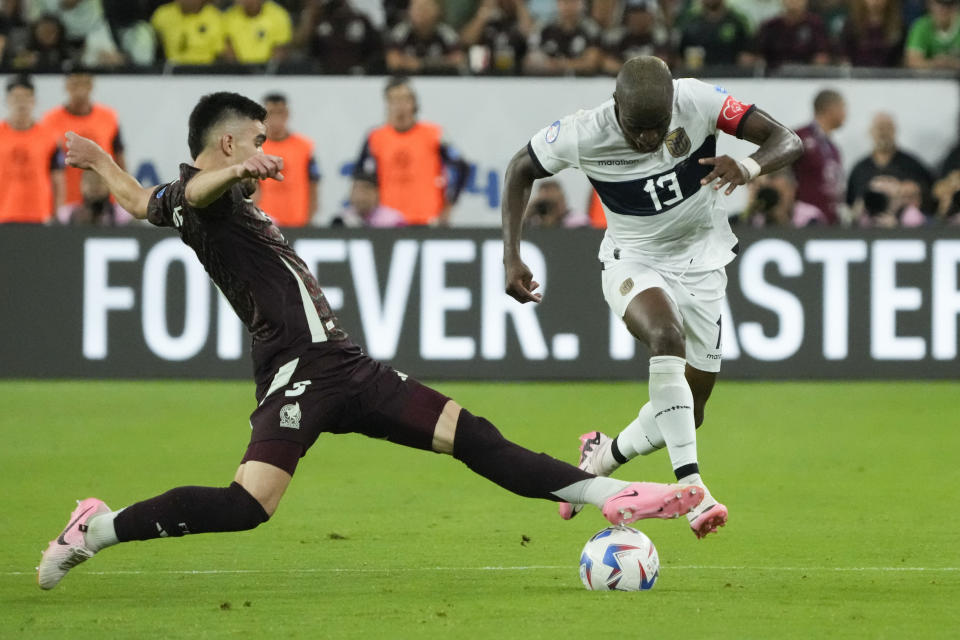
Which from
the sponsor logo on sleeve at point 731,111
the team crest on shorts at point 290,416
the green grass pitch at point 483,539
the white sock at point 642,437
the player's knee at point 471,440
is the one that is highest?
the sponsor logo on sleeve at point 731,111

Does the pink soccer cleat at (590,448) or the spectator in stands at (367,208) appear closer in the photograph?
the pink soccer cleat at (590,448)

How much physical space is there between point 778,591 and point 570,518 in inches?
61.4

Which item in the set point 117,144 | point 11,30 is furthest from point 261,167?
point 11,30

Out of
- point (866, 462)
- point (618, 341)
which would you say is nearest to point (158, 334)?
point (618, 341)

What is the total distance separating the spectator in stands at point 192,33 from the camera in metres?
15.3

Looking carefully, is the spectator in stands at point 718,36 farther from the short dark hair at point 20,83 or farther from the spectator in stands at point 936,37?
the short dark hair at point 20,83

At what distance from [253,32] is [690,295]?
9135 millimetres

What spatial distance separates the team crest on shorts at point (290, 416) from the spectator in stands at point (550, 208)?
26.2 ft

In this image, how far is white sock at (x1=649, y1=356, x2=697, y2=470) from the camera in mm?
6621

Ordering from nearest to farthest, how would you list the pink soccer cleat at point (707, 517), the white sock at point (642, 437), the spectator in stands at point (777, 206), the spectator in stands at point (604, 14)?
the pink soccer cleat at point (707, 517), the white sock at point (642, 437), the spectator in stands at point (777, 206), the spectator in stands at point (604, 14)

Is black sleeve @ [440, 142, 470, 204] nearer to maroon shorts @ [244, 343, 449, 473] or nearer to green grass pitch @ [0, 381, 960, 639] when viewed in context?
green grass pitch @ [0, 381, 960, 639]

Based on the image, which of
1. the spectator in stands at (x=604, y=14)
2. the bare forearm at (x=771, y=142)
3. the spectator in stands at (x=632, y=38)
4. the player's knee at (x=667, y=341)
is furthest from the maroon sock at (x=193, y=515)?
the spectator in stands at (x=604, y=14)

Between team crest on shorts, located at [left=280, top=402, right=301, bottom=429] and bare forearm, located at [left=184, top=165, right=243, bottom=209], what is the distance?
784 mm

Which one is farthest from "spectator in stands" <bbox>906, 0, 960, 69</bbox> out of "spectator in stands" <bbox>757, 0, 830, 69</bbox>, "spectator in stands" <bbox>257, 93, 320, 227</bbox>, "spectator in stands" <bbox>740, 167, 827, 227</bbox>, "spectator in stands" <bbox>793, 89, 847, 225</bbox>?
"spectator in stands" <bbox>257, 93, 320, 227</bbox>
